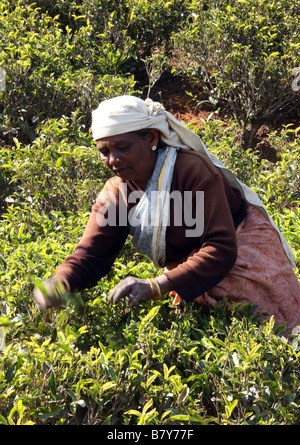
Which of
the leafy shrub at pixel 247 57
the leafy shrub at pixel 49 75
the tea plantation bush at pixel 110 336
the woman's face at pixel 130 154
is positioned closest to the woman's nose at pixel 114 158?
the woman's face at pixel 130 154

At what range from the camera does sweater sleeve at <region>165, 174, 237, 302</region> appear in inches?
115

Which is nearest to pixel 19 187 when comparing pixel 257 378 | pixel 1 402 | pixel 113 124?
pixel 113 124

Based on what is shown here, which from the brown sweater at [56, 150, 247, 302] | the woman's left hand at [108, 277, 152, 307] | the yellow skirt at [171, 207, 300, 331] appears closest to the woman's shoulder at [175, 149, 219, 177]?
the brown sweater at [56, 150, 247, 302]

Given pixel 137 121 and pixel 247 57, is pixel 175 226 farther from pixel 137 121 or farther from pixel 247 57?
pixel 247 57

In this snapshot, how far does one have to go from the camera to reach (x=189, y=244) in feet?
10.3

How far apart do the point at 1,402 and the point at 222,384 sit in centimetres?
89

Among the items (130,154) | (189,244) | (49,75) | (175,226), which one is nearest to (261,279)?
(189,244)

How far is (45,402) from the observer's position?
266 centimetres

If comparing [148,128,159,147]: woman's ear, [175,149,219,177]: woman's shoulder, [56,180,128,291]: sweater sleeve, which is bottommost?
[56,180,128,291]: sweater sleeve

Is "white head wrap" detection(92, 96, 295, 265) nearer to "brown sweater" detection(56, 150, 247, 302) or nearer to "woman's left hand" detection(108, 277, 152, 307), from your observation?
"brown sweater" detection(56, 150, 247, 302)

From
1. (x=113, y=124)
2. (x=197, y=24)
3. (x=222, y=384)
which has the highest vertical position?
(x=197, y=24)

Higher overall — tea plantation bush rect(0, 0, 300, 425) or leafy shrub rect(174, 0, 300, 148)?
leafy shrub rect(174, 0, 300, 148)

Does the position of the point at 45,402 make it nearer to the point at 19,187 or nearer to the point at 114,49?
the point at 19,187

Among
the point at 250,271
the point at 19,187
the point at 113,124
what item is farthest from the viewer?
the point at 19,187
